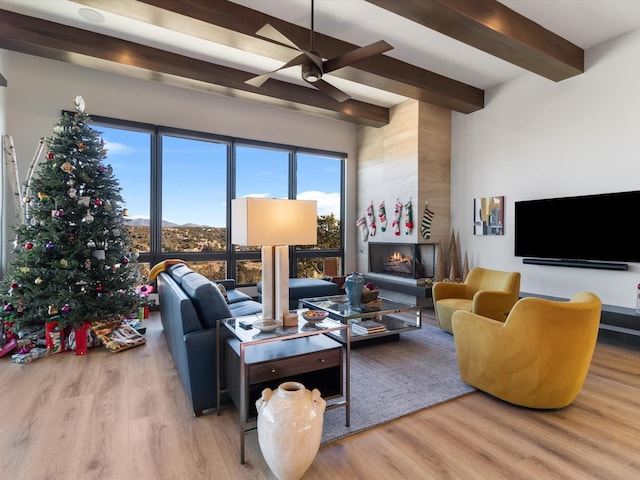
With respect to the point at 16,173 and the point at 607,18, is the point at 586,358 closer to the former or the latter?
the point at 607,18

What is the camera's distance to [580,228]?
13.9ft

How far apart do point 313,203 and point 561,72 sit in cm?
409

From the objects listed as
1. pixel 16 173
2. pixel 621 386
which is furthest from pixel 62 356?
pixel 621 386

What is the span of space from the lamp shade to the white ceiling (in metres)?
2.42

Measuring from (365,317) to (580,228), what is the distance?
9.95 ft

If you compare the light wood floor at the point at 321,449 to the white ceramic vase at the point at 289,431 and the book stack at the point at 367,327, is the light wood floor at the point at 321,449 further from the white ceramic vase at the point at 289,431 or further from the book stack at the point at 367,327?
the book stack at the point at 367,327

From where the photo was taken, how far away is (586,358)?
91.8 inches

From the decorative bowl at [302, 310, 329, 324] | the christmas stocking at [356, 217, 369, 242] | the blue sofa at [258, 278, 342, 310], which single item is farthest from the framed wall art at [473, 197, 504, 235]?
the decorative bowl at [302, 310, 329, 324]

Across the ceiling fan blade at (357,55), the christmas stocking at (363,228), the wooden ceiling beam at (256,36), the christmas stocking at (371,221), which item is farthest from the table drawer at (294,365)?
the christmas stocking at (363,228)

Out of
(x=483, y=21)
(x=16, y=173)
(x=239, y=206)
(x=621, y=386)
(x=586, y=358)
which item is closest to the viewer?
(x=239, y=206)

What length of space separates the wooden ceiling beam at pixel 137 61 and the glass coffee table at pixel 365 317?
316 cm

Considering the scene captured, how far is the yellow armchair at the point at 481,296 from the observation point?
11.6ft

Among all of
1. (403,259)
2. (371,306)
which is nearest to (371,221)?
(403,259)

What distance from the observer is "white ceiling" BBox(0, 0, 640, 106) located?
3.41 metres
